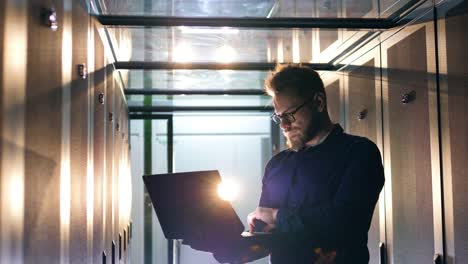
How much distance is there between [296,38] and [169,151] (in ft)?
11.3

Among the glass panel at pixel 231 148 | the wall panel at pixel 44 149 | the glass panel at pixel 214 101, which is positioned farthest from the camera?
the glass panel at pixel 231 148

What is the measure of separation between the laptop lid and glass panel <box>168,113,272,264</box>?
7.00 meters

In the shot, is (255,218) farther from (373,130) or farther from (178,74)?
(178,74)

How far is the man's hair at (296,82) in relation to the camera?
6.99 feet

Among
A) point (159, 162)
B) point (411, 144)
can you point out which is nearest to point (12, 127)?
point (411, 144)

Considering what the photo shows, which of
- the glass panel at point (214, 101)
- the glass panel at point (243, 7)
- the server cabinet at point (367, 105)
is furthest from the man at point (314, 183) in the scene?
the glass panel at point (214, 101)

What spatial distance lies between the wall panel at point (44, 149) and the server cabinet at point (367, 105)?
2522 millimetres

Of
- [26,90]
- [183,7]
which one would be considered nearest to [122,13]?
[183,7]

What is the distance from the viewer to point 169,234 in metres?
2.03

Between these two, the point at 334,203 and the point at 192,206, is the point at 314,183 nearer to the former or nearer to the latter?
the point at 334,203

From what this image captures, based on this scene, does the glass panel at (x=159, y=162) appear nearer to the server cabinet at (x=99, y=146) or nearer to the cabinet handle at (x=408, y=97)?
the server cabinet at (x=99, y=146)

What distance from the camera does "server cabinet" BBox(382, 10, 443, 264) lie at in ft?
10.4

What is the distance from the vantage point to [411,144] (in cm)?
349

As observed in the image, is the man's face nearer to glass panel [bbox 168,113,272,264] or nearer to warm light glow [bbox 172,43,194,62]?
warm light glow [bbox 172,43,194,62]
